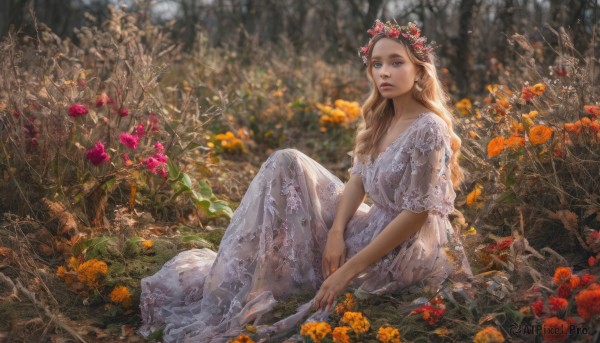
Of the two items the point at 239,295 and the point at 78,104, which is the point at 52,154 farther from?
the point at 239,295

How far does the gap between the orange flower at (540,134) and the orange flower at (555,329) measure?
1.00 meters

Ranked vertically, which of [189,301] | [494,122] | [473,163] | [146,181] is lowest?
[189,301]

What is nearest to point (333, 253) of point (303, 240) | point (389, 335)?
point (303, 240)

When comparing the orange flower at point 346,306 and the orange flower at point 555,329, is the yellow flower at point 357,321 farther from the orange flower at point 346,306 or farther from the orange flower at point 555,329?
the orange flower at point 555,329

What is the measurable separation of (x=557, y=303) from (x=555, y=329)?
86 millimetres

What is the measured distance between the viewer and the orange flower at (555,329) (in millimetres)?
2062

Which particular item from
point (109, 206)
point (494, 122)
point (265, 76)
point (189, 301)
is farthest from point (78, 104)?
point (265, 76)

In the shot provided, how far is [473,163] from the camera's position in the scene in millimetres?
3531

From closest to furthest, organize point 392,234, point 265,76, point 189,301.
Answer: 1. point 392,234
2. point 189,301
3. point 265,76

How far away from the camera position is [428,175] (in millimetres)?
2605

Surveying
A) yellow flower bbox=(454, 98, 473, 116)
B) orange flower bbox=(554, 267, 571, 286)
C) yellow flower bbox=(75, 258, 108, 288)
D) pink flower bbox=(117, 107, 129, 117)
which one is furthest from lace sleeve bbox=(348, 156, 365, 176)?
yellow flower bbox=(454, 98, 473, 116)

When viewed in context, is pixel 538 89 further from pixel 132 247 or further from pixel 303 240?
pixel 132 247

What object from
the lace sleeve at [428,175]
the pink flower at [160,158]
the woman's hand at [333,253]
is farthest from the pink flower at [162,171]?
the lace sleeve at [428,175]

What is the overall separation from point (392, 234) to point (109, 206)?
6.29 ft
